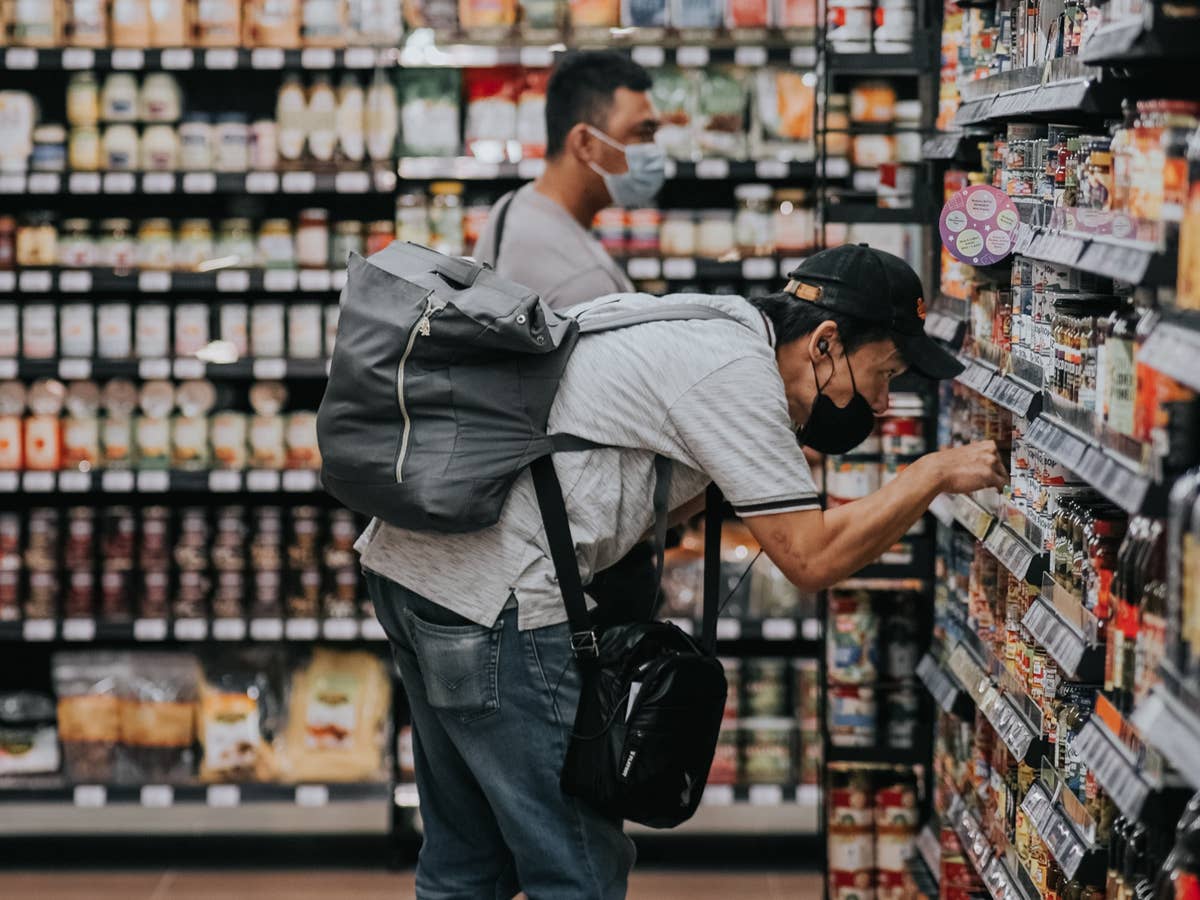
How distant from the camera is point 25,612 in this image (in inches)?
194

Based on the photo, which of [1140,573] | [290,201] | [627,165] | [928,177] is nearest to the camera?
[1140,573]

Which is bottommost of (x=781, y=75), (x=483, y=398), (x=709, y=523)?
(x=709, y=523)

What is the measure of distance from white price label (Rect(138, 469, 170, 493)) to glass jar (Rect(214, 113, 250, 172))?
0.91 m

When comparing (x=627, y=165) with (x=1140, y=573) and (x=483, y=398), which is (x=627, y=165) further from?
(x=1140, y=573)

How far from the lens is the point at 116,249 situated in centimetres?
492

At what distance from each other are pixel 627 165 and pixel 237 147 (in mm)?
1366

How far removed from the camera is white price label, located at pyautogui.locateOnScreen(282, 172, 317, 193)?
4.77 meters

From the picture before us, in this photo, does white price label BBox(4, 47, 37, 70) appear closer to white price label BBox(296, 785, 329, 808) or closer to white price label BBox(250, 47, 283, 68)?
white price label BBox(250, 47, 283, 68)

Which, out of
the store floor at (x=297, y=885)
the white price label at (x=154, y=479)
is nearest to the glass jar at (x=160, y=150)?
the white price label at (x=154, y=479)

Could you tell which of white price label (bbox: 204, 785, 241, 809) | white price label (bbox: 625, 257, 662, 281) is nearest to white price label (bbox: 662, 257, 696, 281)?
white price label (bbox: 625, 257, 662, 281)

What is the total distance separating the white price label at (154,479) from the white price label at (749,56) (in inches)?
80.7

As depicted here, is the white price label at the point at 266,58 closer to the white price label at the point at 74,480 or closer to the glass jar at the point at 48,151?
the glass jar at the point at 48,151

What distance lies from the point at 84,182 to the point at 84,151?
0.16 metres

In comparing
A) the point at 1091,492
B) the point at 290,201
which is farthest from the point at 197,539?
the point at 1091,492
